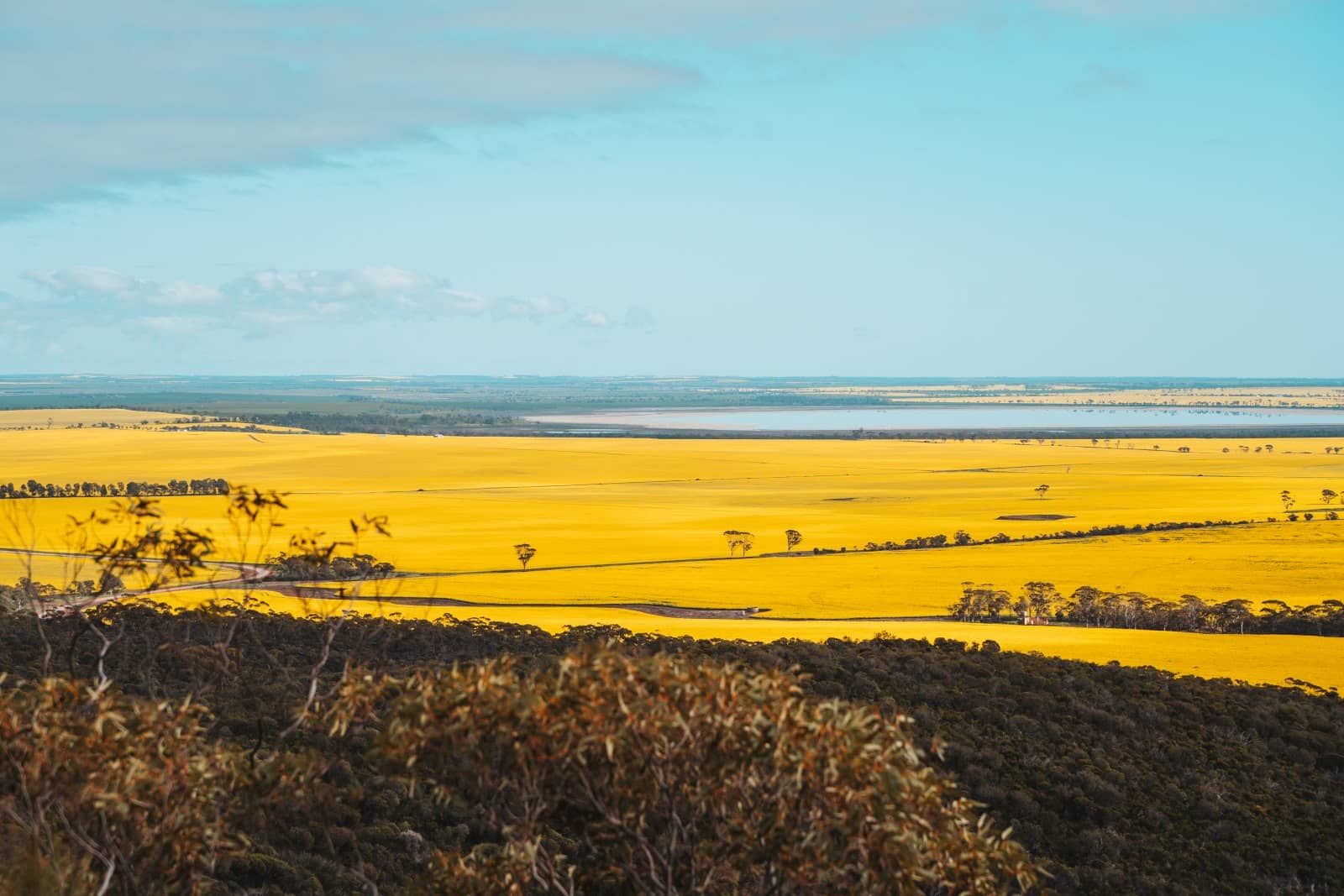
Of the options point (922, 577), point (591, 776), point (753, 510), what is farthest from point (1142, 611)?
point (753, 510)

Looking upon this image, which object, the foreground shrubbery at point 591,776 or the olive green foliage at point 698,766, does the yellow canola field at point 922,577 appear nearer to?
the foreground shrubbery at point 591,776

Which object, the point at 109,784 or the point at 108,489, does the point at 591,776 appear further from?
the point at 108,489

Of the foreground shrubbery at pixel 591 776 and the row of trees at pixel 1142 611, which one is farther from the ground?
the foreground shrubbery at pixel 591 776

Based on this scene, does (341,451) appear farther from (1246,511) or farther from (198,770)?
(198,770)

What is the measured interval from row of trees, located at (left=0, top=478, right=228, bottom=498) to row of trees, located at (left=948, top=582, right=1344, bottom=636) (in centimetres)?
6946

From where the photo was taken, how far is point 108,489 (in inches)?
4087

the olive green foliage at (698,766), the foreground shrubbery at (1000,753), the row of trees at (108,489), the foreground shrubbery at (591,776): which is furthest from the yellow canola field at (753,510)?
the row of trees at (108,489)

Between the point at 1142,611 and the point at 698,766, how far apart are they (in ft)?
141

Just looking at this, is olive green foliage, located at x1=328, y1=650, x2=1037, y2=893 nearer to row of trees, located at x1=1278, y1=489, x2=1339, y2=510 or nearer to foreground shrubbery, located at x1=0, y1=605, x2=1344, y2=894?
foreground shrubbery, located at x1=0, y1=605, x2=1344, y2=894

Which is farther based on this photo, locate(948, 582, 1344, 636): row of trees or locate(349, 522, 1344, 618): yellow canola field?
locate(349, 522, 1344, 618): yellow canola field

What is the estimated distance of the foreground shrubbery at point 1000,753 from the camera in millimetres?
18250

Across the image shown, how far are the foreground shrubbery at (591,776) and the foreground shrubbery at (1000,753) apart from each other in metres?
0.56

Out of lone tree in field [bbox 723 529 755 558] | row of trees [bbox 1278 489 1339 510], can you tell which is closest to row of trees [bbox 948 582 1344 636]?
lone tree in field [bbox 723 529 755 558]

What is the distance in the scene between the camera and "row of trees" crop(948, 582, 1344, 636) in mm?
45781
